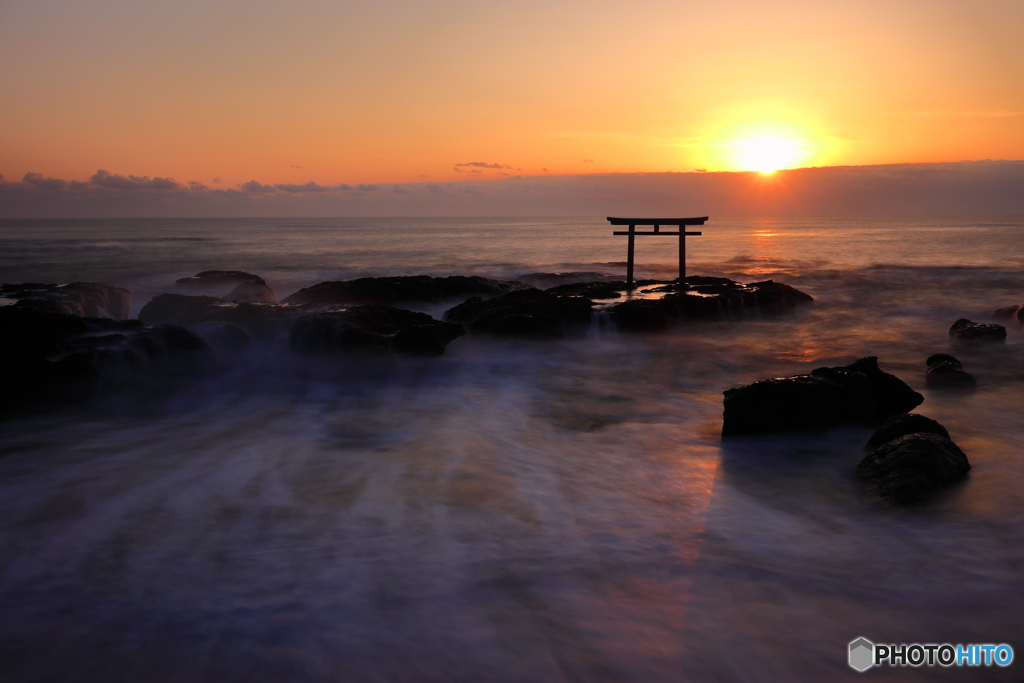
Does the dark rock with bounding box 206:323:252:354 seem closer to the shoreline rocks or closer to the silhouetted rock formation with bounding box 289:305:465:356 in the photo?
the silhouetted rock formation with bounding box 289:305:465:356

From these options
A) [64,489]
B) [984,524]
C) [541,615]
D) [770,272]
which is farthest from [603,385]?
[770,272]

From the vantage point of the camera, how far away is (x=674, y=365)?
12.3 m

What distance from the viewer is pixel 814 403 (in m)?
7.69

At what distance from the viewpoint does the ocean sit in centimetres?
384

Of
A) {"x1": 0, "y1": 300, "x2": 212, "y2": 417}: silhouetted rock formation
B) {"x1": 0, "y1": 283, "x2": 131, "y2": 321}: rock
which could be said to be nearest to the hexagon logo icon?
{"x1": 0, "y1": 300, "x2": 212, "y2": 417}: silhouetted rock formation

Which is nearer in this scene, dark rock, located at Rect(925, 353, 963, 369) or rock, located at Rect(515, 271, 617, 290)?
dark rock, located at Rect(925, 353, 963, 369)

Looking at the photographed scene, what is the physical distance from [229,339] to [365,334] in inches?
108

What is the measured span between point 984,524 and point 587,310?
10.2 m

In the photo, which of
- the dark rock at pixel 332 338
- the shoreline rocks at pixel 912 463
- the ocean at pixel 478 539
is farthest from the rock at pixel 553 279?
the shoreline rocks at pixel 912 463

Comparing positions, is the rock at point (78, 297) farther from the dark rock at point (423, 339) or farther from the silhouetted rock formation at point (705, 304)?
the silhouetted rock formation at point (705, 304)

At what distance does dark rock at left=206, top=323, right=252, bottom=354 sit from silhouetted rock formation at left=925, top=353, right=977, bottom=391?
40.6 feet

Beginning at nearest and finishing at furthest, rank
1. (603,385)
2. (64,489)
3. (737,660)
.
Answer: (737,660)
(64,489)
(603,385)

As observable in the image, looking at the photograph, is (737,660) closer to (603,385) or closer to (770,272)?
(603,385)

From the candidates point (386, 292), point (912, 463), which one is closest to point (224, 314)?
point (386, 292)
